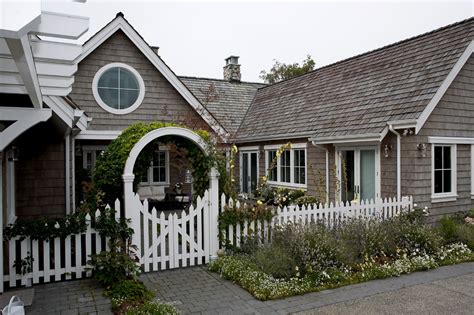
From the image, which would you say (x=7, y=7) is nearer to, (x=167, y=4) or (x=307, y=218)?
(x=307, y=218)

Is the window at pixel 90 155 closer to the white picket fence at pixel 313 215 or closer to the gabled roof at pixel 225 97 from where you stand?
the gabled roof at pixel 225 97

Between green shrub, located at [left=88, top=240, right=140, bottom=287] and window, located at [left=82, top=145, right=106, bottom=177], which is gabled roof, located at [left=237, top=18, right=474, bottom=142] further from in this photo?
green shrub, located at [left=88, top=240, right=140, bottom=287]

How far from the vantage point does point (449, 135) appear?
945 centimetres

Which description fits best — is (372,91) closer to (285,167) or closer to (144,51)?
(285,167)

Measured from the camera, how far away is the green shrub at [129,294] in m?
5.17

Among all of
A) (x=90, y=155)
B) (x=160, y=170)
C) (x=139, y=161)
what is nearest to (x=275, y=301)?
(x=139, y=161)

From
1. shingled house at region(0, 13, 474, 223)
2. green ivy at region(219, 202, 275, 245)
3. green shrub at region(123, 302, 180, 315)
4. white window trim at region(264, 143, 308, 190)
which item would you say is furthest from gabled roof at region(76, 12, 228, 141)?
green shrub at region(123, 302, 180, 315)

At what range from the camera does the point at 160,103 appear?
13.1 m

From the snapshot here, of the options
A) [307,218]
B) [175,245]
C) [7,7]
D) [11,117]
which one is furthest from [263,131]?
[7,7]

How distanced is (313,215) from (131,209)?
3.65 metres

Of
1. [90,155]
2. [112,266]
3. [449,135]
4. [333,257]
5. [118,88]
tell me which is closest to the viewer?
[112,266]

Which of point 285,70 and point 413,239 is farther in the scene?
point 285,70

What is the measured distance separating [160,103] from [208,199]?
22.4 feet

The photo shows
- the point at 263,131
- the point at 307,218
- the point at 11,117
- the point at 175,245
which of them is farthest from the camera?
the point at 263,131
